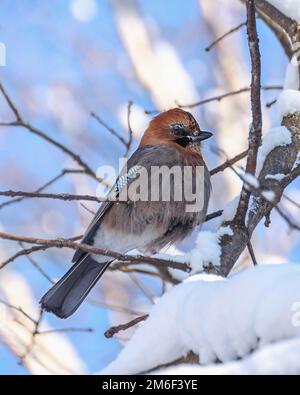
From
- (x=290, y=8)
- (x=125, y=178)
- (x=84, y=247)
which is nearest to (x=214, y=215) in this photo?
(x=125, y=178)

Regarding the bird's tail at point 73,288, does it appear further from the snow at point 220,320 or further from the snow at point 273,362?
the snow at point 273,362

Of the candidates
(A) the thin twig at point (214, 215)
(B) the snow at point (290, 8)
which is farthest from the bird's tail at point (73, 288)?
(B) the snow at point (290, 8)

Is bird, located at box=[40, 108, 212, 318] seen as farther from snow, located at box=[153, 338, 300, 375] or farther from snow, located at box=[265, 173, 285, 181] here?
snow, located at box=[153, 338, 300, 375]

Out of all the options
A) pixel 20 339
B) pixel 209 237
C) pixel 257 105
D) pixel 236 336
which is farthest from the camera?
pixel 20 339

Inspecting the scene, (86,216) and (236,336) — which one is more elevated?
(86,216)

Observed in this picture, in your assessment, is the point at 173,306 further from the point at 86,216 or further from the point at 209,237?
the point at 86,216

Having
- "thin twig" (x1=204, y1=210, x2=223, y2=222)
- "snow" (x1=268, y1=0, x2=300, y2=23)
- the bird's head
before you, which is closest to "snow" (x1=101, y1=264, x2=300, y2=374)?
"thin twig" (x1=204, y1=210, x2=223, y2=222)

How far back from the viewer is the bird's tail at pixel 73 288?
12.7 ft

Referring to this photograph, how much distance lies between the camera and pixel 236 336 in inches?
76.9

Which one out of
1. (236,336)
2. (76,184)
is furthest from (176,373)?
(76,184)

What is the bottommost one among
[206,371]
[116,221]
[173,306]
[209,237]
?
[206,371]

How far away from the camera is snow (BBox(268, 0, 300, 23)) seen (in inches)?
149

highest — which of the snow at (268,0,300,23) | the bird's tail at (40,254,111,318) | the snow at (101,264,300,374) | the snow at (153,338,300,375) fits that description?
the snow at (268,0,300,23)
